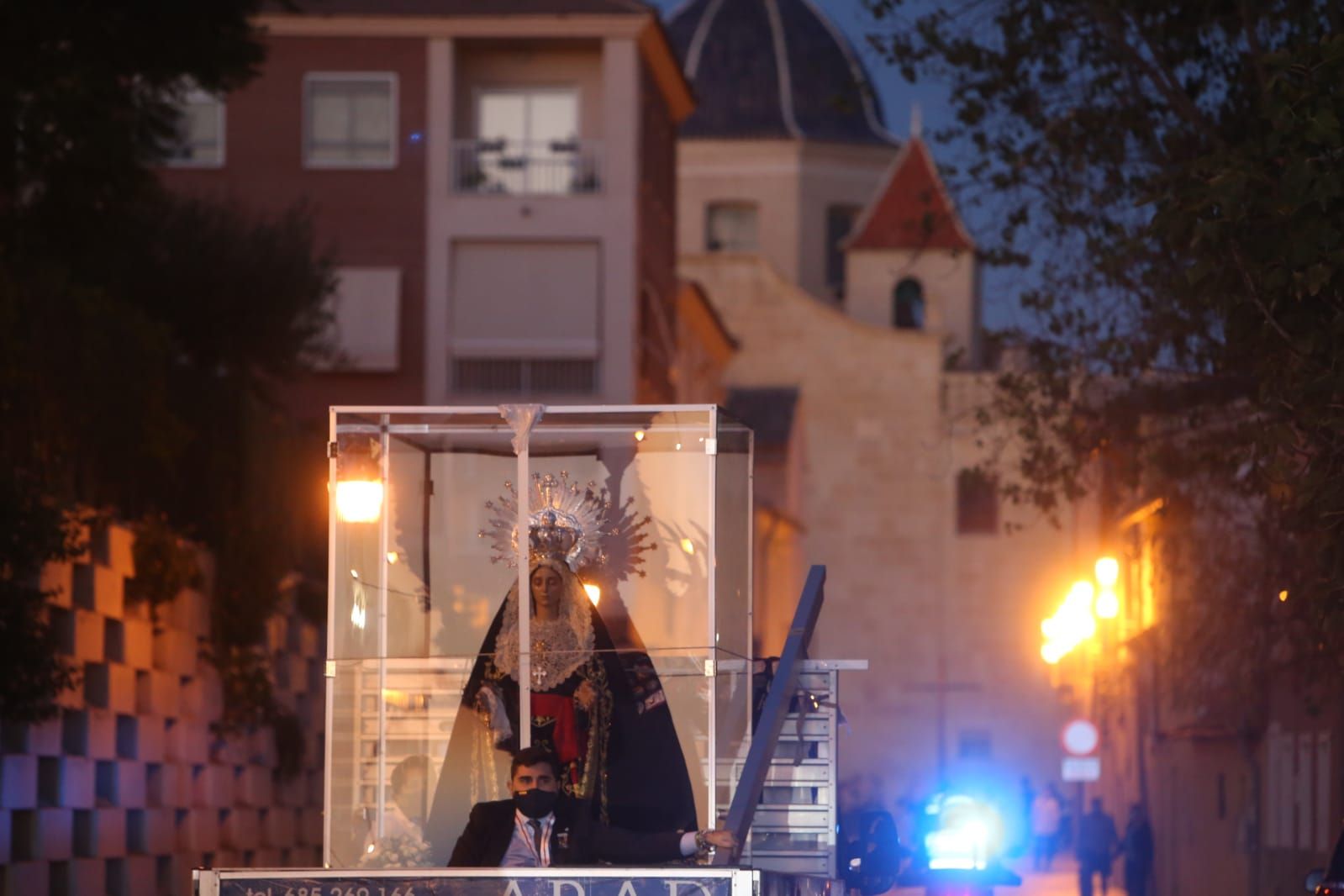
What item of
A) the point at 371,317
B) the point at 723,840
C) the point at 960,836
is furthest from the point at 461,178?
the point at 723,840

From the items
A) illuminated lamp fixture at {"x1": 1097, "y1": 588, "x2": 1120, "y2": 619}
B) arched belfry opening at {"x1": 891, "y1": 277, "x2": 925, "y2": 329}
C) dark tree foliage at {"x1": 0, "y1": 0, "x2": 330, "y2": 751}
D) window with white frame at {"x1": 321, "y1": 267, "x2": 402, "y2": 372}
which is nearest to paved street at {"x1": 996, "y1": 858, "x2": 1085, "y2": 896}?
illuminated lamp fixture at {"x1": 1097, "y1": 588, "x2": 1120, "y2": 619}

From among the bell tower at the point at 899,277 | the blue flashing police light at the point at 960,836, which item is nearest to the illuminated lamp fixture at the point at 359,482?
the blue flashing police light at the point at 960,836

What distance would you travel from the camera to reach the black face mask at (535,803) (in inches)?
434

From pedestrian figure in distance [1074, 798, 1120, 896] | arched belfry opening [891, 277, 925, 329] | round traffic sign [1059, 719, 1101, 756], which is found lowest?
pedestrian figure in distance [1074, 798, 1120, 896]

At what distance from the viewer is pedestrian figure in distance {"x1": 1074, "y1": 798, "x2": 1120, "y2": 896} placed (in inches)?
1293

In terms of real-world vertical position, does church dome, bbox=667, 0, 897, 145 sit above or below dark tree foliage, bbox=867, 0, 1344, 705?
above

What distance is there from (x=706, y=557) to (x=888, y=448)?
62.0m

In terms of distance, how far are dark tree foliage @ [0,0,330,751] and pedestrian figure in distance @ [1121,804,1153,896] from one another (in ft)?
36.8

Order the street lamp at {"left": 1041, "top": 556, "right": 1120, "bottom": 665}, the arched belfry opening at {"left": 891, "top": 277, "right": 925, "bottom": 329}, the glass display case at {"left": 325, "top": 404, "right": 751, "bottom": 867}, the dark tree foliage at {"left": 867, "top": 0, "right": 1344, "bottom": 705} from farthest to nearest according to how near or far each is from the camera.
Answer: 1. the arched belfry opening at {"left": 891, "top": 277, "right": 925, "bottom": 329}
2. the street lamp at {"left": 1041, "top": 556, "right": 1120, "bottom": 665}
3. the dark tree foliage at {"left": 867, "top": 0, "right": 1344, "bottom": 705}
4. the glass display case at {"left": 325, "top": 404, "right": 751, "bottom": 867}

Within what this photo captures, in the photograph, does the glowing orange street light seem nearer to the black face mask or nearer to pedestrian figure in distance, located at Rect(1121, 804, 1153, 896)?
the black face mask

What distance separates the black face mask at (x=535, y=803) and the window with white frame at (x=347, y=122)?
31974 mm

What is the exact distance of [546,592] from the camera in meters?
12.2

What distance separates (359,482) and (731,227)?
69.9m

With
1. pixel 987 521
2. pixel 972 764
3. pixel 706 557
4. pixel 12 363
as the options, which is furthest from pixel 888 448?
pixel 706 557
